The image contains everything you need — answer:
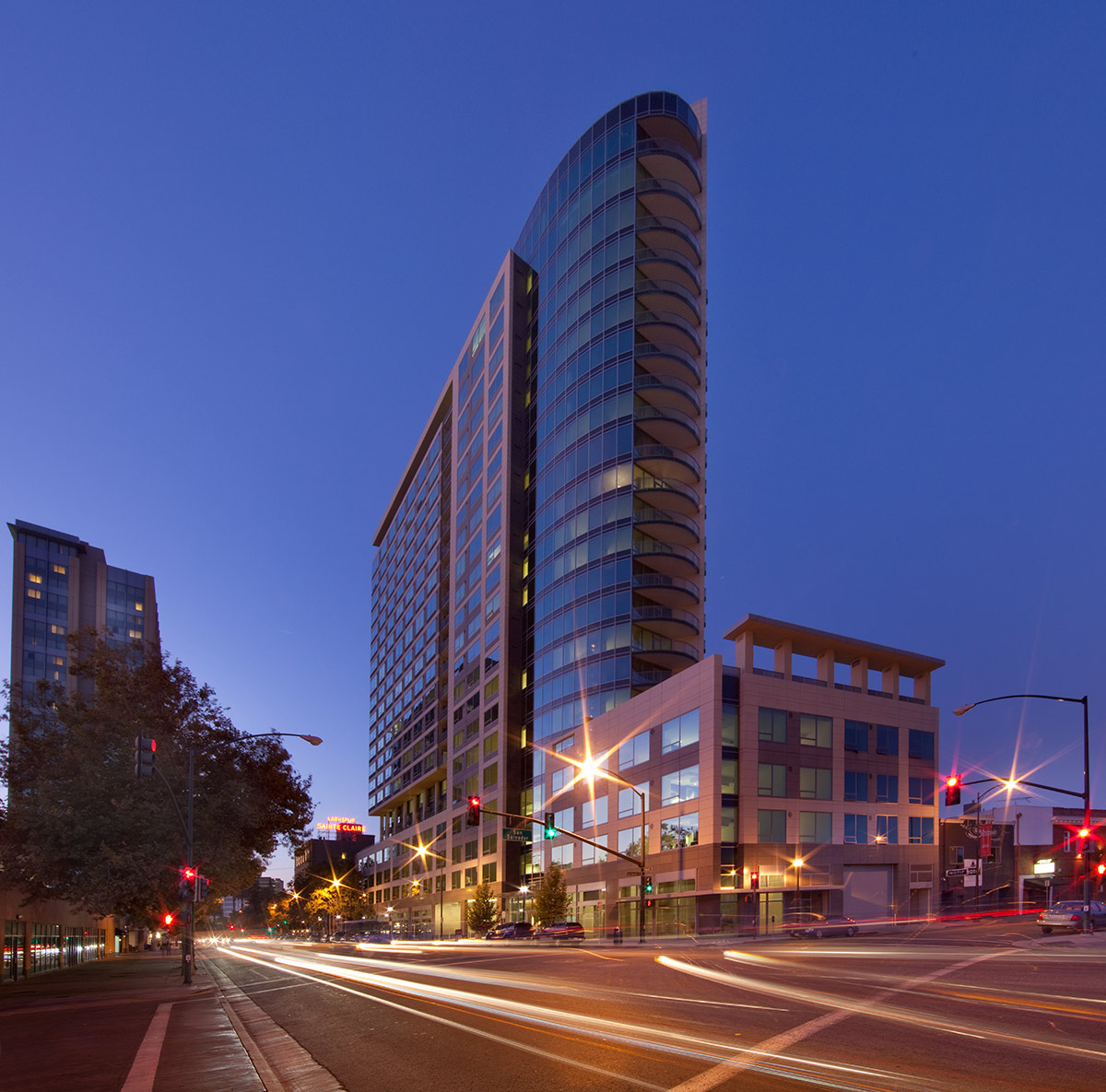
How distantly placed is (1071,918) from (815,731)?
83.6 ft

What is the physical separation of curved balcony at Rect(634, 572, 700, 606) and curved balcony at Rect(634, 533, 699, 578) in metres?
0.72

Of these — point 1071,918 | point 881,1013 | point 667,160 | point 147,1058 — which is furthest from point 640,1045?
point 667,160

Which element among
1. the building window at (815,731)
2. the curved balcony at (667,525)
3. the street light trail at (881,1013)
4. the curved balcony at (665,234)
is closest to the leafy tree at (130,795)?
the street light trail at (881,1013)

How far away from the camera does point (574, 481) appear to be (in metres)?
89.6

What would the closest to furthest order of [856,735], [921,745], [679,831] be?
[679,831], [856,735], [921,745]

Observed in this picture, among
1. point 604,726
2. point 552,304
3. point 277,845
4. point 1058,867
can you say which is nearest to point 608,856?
point 604,726

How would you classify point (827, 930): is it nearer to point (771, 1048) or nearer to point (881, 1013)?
point (881, 1013)

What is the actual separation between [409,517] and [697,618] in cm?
8932

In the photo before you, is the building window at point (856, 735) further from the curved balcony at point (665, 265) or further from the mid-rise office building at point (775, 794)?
the curved balcony at point (665, 265)

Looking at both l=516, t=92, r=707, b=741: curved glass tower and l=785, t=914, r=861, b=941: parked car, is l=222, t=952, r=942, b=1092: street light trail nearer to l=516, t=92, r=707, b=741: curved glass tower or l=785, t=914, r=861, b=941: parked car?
l=785, t=914, r=861, b=941: parked car

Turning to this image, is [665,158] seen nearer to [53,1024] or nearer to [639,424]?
[639,424]

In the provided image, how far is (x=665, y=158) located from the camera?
285ft

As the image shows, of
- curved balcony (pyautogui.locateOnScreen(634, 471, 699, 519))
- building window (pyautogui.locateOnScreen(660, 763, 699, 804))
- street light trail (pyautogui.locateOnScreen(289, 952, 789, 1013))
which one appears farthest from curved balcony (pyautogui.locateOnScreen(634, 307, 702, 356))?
street light trail (pyautogui.locateOnScreen(289, 952, 789, 1013))

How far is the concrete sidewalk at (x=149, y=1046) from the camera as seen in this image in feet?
41.9
